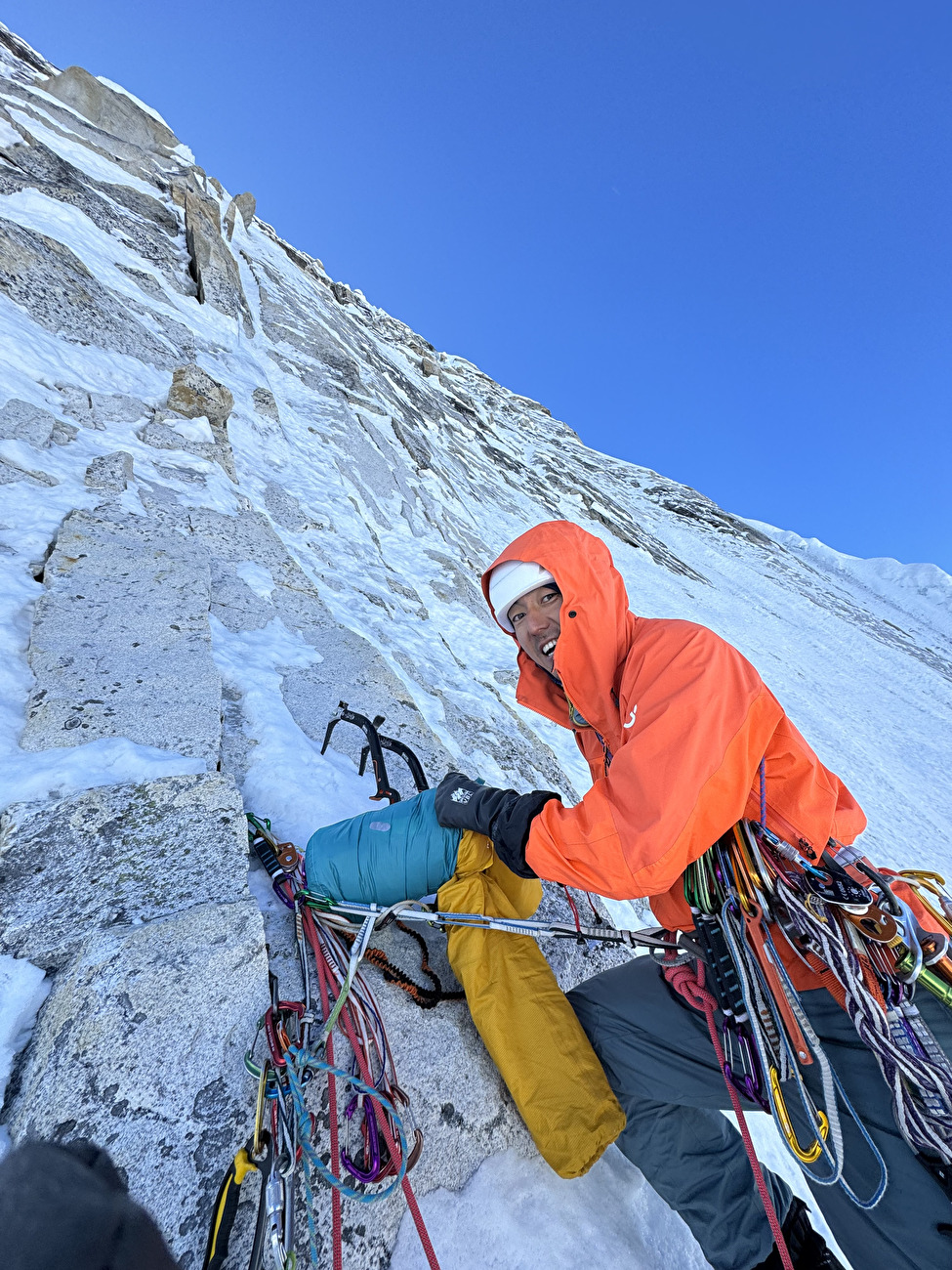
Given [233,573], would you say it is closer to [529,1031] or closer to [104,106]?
[529,1031]

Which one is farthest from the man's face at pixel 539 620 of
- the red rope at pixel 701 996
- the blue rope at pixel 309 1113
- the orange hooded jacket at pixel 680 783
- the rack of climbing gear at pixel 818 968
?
the blue rope at pixel 309 1113

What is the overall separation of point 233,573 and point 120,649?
1810 millimetres

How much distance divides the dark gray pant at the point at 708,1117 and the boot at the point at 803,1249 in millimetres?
32

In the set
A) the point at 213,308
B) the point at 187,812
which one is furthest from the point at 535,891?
the point at 213,308

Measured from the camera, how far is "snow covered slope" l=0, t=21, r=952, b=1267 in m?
2.39

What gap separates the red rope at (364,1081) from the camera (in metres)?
1.44

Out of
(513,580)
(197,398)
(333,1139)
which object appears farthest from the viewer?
(197,398)

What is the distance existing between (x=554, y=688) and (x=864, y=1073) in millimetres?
1645

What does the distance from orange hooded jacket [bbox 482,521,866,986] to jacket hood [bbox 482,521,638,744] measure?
0.40ft

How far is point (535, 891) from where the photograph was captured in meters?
2.35

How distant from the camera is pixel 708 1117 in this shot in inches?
79.8

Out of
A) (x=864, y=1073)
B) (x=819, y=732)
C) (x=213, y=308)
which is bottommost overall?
(x=819, y=732)

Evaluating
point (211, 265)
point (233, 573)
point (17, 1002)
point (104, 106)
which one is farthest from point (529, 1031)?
point (104, 106)

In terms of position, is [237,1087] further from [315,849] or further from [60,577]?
[60,577]
